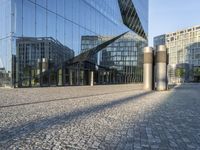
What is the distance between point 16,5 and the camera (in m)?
28.5

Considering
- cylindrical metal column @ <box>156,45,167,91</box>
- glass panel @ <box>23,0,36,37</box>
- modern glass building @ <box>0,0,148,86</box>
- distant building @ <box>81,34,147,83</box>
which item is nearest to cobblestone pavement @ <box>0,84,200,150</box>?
cylindrical metal column @ <box>156,45,167,91</box>

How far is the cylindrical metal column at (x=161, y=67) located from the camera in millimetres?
27625

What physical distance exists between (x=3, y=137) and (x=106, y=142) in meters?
2.03

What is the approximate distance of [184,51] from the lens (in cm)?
14888

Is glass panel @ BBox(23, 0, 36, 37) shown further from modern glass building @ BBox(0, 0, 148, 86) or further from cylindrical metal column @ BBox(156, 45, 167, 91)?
cylindrical metal column @ BBox(156, 45, 167, 91)

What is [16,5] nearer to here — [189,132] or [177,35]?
[189,132]

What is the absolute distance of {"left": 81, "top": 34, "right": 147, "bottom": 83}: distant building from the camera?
1837 inches

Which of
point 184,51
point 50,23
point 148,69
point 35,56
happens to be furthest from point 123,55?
point 184,51

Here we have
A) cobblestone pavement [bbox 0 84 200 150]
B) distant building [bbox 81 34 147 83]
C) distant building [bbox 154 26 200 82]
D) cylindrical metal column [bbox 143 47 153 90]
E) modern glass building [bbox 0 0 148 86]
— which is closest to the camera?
cobblestone pavement [bbox 0 84 200 150]

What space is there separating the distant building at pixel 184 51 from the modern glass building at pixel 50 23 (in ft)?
239

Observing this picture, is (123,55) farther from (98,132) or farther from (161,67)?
(98,132)

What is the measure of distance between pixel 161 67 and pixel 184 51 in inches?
5000

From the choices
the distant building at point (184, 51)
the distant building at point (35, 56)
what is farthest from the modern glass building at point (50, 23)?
the distant building at point (184, 51)

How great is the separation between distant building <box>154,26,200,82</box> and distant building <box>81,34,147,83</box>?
5240 centimetres
